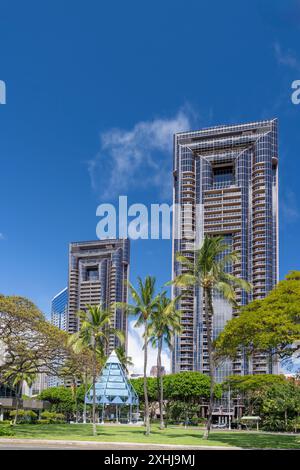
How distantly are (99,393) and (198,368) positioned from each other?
67493mm

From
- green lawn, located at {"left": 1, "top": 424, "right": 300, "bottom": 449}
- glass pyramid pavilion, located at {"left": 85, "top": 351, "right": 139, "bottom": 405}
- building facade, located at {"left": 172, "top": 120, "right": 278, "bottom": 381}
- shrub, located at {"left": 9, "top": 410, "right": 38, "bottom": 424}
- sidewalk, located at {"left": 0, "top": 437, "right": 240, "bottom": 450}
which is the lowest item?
shrub, located at {"left": 9, "top": 410, "right": 38, "bottom": 424}

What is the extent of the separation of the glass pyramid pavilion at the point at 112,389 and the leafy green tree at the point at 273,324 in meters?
42.4

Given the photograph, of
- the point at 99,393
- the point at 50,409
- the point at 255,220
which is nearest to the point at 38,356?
the point at 99,393

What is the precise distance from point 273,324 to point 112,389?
49468 mm

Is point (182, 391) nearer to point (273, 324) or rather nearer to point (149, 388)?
point (149, 388)

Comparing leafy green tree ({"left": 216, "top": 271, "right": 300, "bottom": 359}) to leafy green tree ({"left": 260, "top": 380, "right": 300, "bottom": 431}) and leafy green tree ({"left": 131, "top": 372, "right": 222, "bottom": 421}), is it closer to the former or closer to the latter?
leafy green tree ({"left": 260, "top": 380, "right": 300, "bottom": 431})

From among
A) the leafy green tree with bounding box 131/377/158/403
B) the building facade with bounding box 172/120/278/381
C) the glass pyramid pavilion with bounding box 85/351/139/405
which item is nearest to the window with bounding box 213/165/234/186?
the building facade with bounding box 172/120/278/381

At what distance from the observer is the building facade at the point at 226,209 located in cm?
15175

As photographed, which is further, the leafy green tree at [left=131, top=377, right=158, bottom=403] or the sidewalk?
the leafy green tree at [left=131, top=377, right=158, bottom=403]

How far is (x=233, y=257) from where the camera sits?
52219 millimetres

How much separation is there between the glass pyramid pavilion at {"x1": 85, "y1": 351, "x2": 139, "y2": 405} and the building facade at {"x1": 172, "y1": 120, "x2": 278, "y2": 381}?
61.9 meters

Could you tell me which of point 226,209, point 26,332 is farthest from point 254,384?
point 226,209

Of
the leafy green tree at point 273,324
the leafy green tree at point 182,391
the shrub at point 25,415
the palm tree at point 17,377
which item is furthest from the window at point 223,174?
the leafy green tree at point 273,324

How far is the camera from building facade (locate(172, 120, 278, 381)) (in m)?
152
